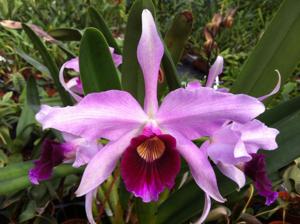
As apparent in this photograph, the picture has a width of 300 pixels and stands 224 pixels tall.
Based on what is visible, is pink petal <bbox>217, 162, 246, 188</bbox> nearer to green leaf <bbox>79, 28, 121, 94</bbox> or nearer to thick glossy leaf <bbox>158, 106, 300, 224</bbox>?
thick glossy leaf <bbox>158, 106, 300, 224</bbox>

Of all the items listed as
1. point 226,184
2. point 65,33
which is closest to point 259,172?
point 226,184

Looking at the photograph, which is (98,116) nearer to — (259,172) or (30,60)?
(259,172)

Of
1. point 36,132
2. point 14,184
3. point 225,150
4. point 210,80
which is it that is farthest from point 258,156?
point 36,132

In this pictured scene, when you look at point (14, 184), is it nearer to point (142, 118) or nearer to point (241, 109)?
point (142, 118)

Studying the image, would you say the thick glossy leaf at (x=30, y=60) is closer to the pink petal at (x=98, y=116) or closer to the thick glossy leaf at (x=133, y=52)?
the thick glossy leaf at (x=133, y=52)

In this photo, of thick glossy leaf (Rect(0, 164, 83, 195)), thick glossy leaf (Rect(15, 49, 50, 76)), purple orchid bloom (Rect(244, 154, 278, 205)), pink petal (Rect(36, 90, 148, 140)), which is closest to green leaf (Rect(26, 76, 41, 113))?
thick glossy leaf (Rect(15, 49, 50, 76))

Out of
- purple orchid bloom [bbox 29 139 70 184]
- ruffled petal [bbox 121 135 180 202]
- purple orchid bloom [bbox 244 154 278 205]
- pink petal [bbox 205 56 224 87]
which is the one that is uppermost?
pink petal [bbox 205 56 224 87]

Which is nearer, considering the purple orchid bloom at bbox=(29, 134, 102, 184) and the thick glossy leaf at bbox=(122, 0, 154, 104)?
the purple orchid bloom at bbox=(29, 134, 102, 184)
